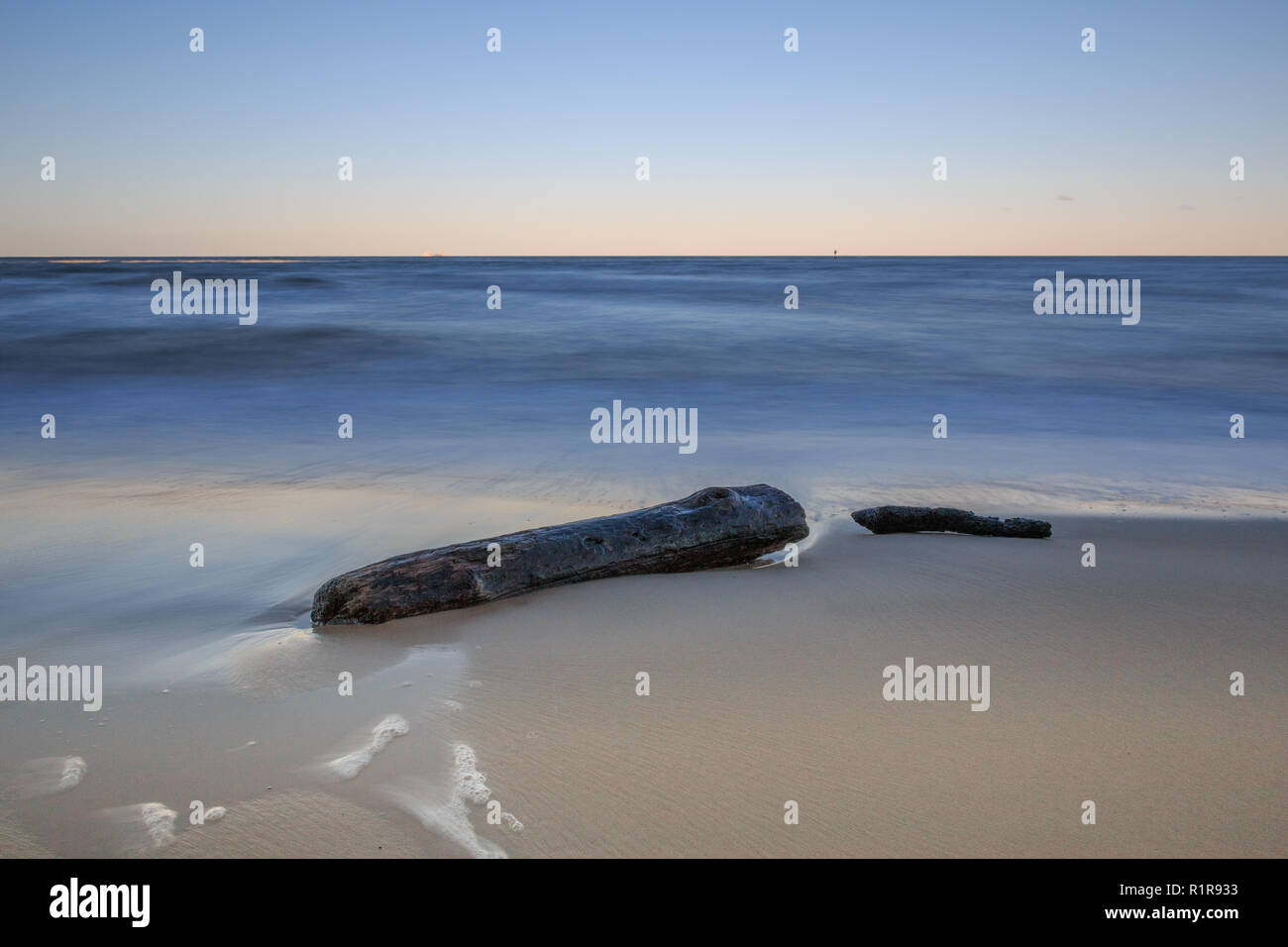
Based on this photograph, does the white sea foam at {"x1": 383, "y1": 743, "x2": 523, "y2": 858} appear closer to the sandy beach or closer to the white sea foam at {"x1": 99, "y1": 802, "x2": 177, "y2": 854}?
the sandy beach

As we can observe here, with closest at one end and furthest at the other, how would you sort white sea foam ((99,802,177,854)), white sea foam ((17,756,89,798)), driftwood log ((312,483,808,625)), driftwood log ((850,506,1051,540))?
white sea foam ((99,802,177,854)) → white sea foam ((17,756,89,798)) → driftwood log ((312,483,808,625)) → driftwood log ((850,506,1051,540))

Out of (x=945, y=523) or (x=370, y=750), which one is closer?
(x=370, y=750)

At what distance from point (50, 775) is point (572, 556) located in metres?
2.25

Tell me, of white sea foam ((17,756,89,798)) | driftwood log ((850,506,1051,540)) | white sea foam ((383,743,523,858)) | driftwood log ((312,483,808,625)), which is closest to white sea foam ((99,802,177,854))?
white sea foam ((17,756,89,798))

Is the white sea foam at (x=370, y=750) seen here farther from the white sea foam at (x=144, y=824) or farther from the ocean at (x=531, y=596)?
the white sea foam at (x=144, y=824)

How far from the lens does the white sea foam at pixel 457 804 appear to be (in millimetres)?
2326

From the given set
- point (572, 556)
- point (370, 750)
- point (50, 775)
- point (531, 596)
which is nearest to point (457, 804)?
point (370, 750)

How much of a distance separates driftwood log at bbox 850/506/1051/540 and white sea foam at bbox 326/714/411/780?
10.5 ft

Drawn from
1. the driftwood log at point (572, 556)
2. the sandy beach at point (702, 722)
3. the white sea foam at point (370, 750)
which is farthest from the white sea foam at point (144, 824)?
the driftwood log at point (572, 556)

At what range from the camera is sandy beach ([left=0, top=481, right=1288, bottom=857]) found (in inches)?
93.7

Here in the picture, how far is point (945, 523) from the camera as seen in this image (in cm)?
515

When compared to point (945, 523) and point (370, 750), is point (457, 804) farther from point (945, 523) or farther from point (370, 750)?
point (945, 523)

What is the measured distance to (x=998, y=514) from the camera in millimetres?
6035
